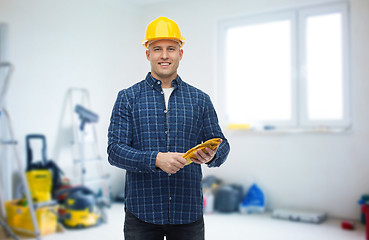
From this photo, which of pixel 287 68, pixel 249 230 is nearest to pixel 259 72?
pixel 287 68

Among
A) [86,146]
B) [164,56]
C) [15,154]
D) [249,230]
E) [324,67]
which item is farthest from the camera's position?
[86,146]

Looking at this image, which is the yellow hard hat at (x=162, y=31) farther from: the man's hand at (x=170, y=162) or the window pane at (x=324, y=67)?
the window pane at (x=324, y=67)

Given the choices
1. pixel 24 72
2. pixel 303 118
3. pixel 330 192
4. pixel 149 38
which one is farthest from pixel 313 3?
pixel 149 38

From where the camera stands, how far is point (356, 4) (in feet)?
9.94

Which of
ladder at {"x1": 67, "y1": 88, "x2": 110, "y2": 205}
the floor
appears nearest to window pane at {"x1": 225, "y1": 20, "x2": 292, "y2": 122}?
the floor

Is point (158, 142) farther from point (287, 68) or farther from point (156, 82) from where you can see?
point (287, 68)

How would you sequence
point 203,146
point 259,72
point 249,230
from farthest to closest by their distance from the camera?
point 259,72, point 249,230, point 203,146

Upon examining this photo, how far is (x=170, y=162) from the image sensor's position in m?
0.87

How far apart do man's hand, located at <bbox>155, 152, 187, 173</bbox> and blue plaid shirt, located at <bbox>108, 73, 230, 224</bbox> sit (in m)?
0.08

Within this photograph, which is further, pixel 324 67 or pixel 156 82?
pixel 324 67

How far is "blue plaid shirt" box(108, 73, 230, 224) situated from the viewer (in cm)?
97

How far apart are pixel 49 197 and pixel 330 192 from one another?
2.30 m

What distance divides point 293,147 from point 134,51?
5.44ft

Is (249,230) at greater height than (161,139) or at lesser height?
lesser
